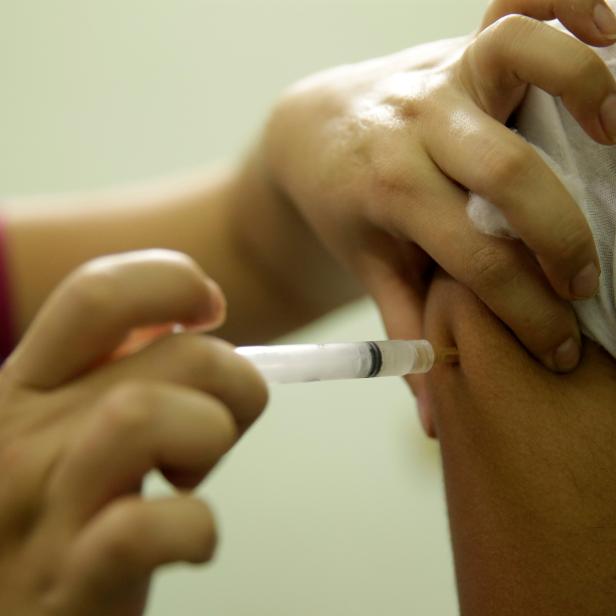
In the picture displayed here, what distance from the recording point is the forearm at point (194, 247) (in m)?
1.09

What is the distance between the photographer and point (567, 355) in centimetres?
52

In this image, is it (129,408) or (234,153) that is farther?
(234,153)

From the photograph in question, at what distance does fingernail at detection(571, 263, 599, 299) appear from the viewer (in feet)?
1.61

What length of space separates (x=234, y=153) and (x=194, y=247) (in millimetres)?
677

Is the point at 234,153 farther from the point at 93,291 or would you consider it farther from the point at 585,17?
the point at 93,291

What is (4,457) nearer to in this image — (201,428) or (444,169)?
(201,428)

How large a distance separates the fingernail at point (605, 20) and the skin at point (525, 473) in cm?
22

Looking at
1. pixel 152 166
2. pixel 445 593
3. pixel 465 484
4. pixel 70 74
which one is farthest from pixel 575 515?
pixel 70 74

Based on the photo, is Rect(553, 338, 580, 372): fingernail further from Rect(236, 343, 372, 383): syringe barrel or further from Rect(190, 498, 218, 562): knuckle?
Rect(190, 498, 218, 562): knuckle

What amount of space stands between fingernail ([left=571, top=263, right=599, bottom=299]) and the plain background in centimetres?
120

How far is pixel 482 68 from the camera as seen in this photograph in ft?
1.72

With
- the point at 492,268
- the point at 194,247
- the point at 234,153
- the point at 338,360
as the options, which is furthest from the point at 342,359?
the point at 234,153

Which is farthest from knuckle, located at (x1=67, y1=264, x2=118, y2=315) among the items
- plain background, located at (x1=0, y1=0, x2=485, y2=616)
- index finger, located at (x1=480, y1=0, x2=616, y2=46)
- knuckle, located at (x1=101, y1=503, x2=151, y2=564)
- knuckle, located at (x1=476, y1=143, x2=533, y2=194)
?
plain background, located at (x1=0, y1=0, x2=485, y2=616)

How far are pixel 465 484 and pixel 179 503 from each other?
0.99ft
